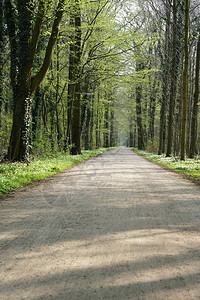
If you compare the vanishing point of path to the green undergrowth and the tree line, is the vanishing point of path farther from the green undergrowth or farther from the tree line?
the tree line

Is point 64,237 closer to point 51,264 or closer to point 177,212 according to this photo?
point 51,264

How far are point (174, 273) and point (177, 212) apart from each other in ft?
7.60

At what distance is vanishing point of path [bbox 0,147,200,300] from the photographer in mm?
2162

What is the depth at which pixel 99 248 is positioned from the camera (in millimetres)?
2967

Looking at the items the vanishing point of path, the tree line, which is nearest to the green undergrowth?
the tree line

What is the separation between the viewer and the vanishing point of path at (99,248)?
2.16 m

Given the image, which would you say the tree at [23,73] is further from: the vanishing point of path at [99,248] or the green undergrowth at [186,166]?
the green undergrowth at [186,166]

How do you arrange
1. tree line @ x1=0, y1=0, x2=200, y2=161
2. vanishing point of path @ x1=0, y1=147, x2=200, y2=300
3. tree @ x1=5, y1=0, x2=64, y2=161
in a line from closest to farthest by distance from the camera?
vanishing point of path @ x1=0, y1=147, x2=200, y2=300
tree @ x1=5, y1=0, x2=64, y2=161
tree line @ x1=0, y1=0, x2=200, y2=161

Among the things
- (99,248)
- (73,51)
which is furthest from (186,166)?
(99,248)

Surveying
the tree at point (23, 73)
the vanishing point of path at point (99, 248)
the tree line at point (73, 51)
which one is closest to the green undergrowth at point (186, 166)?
the tree line at point (73, 51)

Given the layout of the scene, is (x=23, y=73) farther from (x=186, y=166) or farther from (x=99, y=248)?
(x=99, y=248)

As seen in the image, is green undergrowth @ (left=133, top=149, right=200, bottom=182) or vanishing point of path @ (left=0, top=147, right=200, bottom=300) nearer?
vanishing point of path @ (left=0, top=147, right=200, bottom=300)

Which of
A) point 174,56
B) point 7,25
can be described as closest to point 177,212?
point 7,25

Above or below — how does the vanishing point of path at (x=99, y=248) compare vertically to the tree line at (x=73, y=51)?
below
